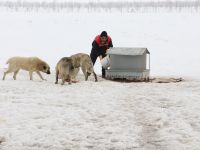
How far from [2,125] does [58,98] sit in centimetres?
263

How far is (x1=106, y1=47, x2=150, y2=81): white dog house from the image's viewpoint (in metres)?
14.9

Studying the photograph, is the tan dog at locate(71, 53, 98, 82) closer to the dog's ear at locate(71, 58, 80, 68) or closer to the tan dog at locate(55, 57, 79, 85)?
the dog's ear at locate(71, 58, 80, 68)

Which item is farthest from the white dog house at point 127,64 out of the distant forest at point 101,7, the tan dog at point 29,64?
the distant forest at point 101,7

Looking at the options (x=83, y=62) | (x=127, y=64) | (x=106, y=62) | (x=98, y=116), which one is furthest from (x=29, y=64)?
(x=98, y=116)

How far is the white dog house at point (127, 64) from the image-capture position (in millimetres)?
14930

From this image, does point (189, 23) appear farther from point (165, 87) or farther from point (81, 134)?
point (81, 134)

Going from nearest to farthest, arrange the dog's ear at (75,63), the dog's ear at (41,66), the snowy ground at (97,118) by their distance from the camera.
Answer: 1. the snowy ground at (97,118)
2. the dog's ear at (75,63)
3. the dog's ear at (41,66)

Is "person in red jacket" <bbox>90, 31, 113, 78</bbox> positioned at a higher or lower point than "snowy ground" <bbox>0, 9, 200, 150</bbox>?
higher

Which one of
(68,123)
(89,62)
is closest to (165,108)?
(68,123)

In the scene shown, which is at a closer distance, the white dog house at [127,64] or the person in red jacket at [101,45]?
the white dog house at [127,64]

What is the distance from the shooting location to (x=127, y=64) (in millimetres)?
15062

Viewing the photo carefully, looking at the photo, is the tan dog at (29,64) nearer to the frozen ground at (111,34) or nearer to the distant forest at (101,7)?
the frozen ground at (111,34)

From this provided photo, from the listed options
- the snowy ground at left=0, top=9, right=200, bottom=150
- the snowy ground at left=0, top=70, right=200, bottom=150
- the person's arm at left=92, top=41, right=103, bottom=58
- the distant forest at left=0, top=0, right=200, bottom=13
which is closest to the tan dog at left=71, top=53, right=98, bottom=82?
the snowy ground at left=0, top=9, right=200, bottom=150

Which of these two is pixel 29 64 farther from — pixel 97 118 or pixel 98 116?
pixel 97 118
